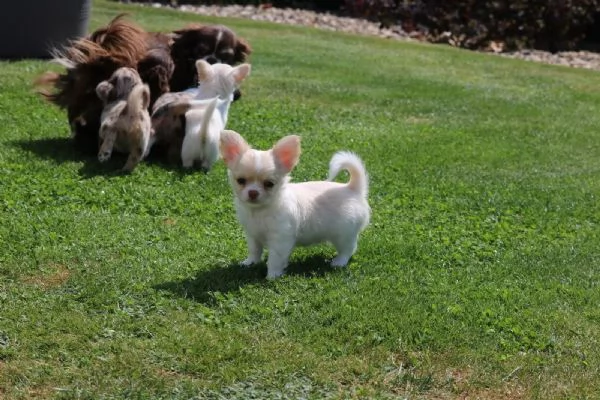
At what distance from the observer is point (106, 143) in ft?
29.3

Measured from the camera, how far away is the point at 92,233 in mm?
7004

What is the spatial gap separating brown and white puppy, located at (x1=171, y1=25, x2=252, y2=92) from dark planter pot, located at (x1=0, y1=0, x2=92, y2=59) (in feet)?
10.3

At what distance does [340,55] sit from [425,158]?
7862mm

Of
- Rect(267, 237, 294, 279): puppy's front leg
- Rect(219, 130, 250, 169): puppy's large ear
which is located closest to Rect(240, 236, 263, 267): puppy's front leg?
Rect(267, 237, 294, 279): puppy's front leg

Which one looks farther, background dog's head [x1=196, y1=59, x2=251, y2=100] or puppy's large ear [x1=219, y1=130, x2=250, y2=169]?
background dog's head [x1=196, y1=59, x2=251, y2=100]

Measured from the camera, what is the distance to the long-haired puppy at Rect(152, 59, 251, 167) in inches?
356

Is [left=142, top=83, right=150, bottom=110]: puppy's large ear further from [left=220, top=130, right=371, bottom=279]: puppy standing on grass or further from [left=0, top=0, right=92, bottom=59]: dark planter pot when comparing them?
[left=0, top=0, right=92, bottom=59]: dark planter pot

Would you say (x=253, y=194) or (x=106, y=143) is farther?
(x=106, y=143)

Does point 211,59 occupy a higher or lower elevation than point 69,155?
higher

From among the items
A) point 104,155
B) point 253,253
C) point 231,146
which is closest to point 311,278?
point 253,253

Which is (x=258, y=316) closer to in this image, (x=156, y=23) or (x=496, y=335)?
(x=496, y=335)

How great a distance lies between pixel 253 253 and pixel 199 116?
3.03 m

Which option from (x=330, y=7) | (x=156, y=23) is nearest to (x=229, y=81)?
(x=156, y=23)

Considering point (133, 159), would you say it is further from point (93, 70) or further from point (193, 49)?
point (193, 49)
